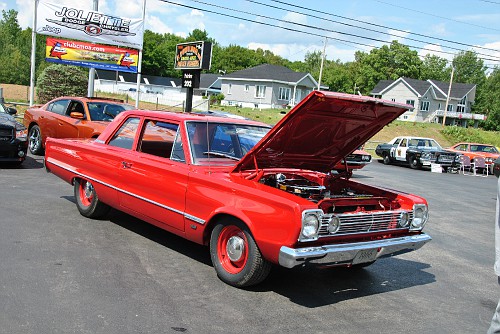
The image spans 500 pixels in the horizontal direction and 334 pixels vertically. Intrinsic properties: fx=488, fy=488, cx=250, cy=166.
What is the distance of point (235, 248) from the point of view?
473 cm

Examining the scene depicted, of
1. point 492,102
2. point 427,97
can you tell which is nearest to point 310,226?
point 427,97

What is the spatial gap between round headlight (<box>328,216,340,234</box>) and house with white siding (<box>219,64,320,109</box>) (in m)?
53.5

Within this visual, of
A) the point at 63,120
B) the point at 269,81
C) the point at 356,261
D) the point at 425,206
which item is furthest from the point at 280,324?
the point at 269,81

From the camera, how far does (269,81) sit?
194ft

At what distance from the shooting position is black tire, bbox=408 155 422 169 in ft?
76.9

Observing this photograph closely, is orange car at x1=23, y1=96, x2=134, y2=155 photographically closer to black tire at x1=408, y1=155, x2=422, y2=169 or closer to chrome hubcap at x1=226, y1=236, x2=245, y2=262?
chrome hubcap at x1=226, y1=236, x2=245, y2=262

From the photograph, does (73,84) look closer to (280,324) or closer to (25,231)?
(25,231)

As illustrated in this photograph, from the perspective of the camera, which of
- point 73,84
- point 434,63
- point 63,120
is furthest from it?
point 434,63

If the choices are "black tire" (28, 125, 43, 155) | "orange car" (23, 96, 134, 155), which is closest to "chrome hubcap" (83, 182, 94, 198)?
"orange car" (23, 96, 134, 155)

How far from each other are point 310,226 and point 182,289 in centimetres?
138

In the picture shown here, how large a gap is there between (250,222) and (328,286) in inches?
51.3

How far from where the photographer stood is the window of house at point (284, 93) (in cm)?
6022

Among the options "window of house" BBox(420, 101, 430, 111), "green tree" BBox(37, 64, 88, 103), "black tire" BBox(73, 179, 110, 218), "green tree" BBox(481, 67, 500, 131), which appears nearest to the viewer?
"black tire" BBox(73, 179, 110, 218)

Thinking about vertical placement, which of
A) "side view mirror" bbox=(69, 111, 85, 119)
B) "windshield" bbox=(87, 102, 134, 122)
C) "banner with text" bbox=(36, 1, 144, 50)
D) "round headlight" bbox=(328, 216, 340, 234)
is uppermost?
"banner with text" bbox=(36, 1, 144, 50)
